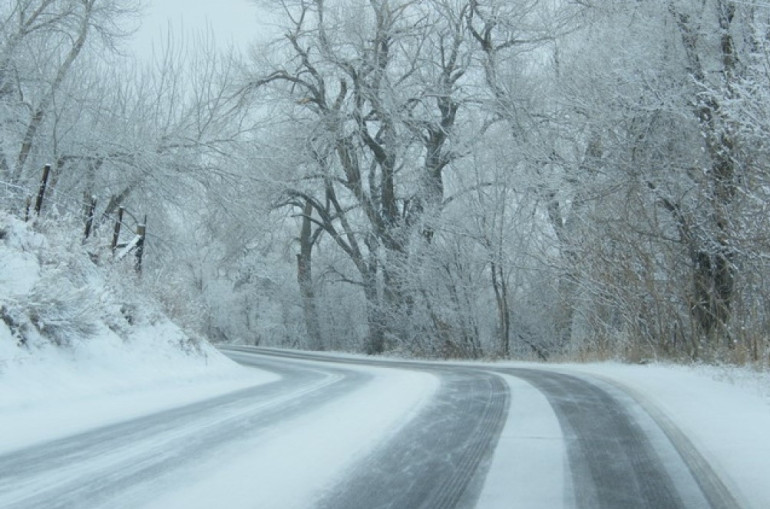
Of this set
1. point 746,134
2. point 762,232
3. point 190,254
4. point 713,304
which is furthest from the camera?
point 190,254

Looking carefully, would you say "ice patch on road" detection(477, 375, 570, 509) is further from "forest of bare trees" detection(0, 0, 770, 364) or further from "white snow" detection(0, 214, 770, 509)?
"forest of bare trees" detection(0, 0, 770, 364)

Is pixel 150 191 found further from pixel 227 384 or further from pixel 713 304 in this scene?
pixel 713 304

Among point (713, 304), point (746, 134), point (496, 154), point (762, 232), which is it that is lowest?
point (713, 304)

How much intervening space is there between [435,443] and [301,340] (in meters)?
37.6

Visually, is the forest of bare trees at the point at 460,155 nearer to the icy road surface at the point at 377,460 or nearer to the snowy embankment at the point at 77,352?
the snowy embankment at the point at 77,352

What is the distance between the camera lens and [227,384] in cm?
868

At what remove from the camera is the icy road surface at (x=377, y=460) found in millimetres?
2959

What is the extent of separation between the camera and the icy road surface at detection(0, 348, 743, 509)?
296cm

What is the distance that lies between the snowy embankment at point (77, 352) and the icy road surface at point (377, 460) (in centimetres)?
70

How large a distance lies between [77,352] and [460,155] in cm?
1586

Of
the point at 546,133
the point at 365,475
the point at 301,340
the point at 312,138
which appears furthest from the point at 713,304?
the point at 301,340

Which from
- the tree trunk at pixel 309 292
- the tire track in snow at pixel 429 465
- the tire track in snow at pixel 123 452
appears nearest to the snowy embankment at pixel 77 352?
the tire track in snow at pixel 123 452

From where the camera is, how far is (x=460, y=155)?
21.5 m

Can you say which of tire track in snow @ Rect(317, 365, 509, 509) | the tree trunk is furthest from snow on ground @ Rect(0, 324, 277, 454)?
the tree trunk
